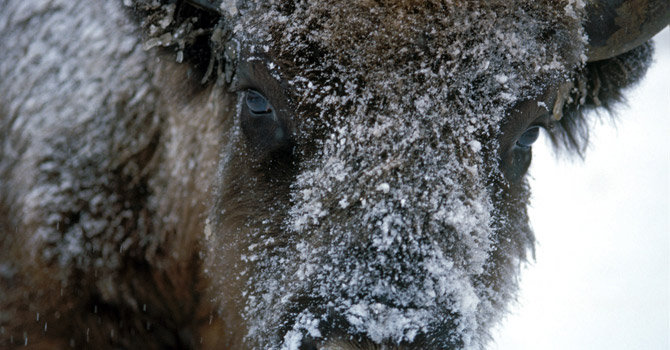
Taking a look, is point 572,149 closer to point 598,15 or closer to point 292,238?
point 598,15

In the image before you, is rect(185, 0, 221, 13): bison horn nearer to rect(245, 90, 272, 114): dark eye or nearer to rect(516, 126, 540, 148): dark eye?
rect(245, 90, 272, 114): dark eye

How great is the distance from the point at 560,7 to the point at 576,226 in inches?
200

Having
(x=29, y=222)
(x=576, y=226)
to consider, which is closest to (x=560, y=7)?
(x=29, y=222)

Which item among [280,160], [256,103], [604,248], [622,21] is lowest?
[280,160]

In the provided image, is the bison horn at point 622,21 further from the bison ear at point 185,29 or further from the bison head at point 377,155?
the bison ear at point 185,29

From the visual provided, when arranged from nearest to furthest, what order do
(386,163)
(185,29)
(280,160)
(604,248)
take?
(386,163)
(280,160)
(185,29)
(604,248)

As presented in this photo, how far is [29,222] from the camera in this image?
2621 millimetres

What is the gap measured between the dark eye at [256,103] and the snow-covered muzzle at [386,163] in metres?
0.09

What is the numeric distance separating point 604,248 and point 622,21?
453cm

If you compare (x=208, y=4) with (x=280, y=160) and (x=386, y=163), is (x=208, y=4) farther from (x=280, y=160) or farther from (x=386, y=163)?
(x=386, y=163)

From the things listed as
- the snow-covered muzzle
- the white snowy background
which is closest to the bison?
the snow-covered muzzle

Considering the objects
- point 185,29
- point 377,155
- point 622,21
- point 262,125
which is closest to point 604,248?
point 622,21

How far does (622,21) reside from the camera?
2.62 meters

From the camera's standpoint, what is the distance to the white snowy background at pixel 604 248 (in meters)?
5.50
